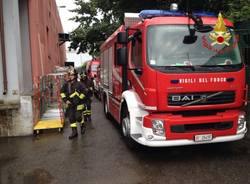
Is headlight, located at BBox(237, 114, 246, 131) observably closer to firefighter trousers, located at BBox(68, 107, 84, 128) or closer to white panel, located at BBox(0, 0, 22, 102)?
firefighter trousers, located at BBox(68, 107, 84, 128)

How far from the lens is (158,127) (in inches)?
231

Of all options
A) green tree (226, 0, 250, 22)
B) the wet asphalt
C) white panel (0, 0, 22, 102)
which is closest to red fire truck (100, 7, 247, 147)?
the wet asphalt

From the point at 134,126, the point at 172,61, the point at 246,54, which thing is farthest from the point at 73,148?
the point at 246,54

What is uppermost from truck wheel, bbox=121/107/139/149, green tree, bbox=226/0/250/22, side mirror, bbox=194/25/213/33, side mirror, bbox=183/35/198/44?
green tree, bbox=226/0/250/22

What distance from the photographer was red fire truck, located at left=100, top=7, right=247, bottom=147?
5.87 meters

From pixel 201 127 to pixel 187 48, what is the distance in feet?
4.83

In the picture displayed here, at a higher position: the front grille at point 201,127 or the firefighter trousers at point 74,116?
the front grille at point 201,127

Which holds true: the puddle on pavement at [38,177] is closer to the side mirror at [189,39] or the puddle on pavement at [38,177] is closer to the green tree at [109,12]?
the side mirror at [189,39]

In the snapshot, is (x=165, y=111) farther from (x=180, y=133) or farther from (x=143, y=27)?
(x=143, y=27)

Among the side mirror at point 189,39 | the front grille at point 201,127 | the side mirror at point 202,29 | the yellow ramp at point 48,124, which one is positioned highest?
the side mirror at point 202,29

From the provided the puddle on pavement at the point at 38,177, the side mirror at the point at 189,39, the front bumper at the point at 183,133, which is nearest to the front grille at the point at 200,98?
the front bumper at the point at 183,133

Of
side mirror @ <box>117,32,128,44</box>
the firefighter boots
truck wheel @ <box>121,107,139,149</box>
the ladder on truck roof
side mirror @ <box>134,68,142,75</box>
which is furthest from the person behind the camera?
the ladder on truck roof

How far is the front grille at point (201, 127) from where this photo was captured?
5875 millimetres

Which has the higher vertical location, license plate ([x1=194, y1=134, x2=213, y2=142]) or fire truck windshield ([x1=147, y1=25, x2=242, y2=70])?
fire truck windshield ([x1=147, y1=25, x2=242, y2=70])
